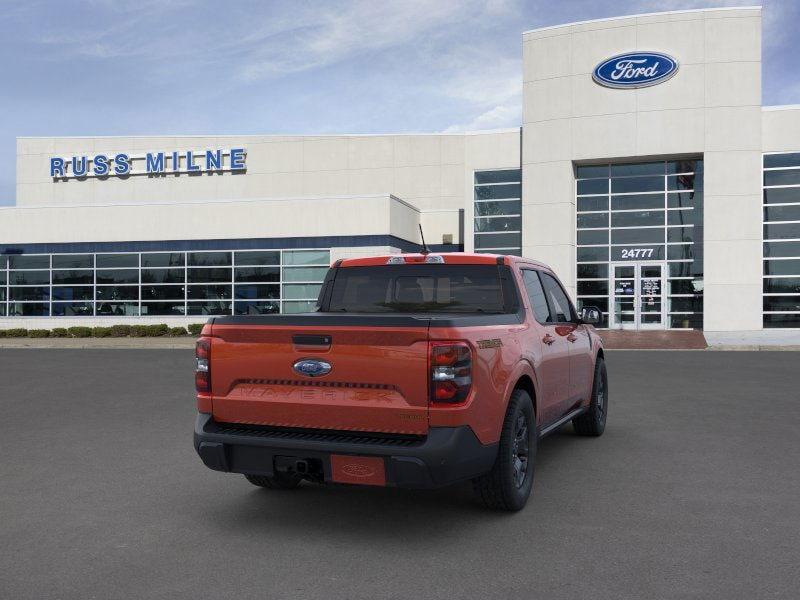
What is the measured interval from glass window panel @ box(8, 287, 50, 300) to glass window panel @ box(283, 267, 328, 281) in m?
11.6

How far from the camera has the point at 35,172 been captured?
41344 millimetres

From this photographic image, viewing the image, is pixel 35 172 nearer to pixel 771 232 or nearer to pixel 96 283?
pixel 96 283

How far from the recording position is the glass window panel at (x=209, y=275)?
33250 mm

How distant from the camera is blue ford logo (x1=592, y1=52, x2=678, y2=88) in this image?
29172 millimetres

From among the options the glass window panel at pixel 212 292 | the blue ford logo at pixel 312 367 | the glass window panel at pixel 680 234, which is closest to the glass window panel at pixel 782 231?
the glass window panel at pixel 680 234

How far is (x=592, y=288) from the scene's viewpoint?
1232 inches

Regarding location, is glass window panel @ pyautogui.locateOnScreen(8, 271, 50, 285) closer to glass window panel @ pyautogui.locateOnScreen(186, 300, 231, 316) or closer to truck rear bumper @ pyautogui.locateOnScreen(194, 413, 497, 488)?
glass window panel @ pyautogui.locateOnScreen(186, 300, 231, 316)

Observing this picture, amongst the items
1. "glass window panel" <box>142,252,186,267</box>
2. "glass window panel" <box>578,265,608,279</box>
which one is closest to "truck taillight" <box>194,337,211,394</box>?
"glass window panel" <box>578,265,608,279</box>

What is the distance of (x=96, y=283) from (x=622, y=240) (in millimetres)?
22921

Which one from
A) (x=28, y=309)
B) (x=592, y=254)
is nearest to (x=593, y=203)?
(x=592, y=254)

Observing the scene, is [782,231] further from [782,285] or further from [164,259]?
[164,259]

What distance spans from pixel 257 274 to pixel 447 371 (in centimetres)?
2906

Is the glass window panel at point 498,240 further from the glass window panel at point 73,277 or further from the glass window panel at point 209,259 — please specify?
the glass window panel at point 73,277

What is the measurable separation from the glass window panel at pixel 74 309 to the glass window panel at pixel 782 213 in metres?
28.6
